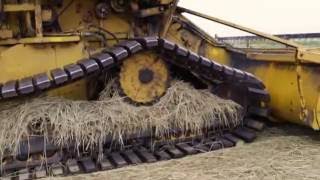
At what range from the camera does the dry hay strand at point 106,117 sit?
4.43 m

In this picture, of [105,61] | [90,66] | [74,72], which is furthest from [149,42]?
[74,72]

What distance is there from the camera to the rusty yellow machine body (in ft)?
15.4

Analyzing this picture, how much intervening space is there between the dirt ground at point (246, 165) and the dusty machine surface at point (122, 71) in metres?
0.18

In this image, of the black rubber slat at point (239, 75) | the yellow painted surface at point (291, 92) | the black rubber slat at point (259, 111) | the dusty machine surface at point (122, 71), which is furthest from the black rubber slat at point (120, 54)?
the yellow painted surface at point (291, 92)

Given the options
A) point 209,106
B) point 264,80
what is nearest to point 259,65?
point 264,80

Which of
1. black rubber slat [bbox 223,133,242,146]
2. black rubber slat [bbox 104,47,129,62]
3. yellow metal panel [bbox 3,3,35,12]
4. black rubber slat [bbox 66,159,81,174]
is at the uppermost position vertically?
yellow metal panel [bbox 3,3,35,12]

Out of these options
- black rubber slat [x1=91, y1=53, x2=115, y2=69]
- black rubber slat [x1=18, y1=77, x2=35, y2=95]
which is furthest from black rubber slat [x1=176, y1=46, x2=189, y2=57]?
black rubber slat [x1=18, y1=77, x2=35, y2=95]

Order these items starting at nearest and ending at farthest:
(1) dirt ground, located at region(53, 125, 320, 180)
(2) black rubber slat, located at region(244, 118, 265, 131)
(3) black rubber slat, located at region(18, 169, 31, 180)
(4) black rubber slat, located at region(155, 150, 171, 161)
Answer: (1) dirt ground, located at region(53, 125, 320, 180) < (3) black rubber slat, located at region(18, 169, 31, 180) < (4) black rubber slat, located at region(155, 150, 171, 161) < (2) black rubber slat, located at region(244, 118, 265, 131)

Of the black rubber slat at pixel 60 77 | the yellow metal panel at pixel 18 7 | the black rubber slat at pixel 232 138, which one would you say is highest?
the yellow metal panel at pixel 18 7

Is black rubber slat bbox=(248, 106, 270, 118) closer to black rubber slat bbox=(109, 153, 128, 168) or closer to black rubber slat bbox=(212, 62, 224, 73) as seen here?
black rubber slat bbox=(212, 62, 224, 73)

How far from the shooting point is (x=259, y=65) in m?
5.80

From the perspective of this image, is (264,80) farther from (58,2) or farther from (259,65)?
(58,2)

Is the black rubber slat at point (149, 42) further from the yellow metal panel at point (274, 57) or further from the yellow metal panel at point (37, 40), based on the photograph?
the yellow metal panel at point (274, 57)

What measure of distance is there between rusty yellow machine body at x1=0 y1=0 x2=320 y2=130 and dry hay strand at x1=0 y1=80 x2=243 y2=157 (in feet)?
0.53
